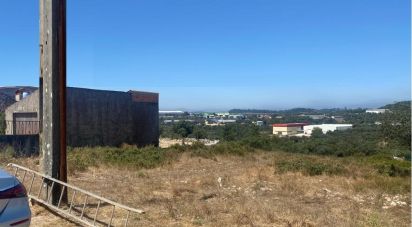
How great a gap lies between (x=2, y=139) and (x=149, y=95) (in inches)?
684

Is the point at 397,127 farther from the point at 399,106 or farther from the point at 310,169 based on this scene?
the point at 310,169

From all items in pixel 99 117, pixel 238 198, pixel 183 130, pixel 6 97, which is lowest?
pixel 183 130

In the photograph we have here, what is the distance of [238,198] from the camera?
9344 mm

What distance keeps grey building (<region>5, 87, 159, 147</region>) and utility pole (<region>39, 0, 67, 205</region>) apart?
65.2ft

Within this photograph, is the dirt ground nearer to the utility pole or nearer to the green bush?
the green bush

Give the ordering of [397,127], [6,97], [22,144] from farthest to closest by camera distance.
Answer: [6,97]
[397,127]
[22,144]

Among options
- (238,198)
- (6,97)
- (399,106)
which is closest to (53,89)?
(238,198)

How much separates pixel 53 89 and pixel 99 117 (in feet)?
74.1

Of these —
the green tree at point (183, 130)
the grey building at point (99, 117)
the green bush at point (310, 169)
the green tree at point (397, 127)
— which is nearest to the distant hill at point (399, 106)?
the green tree at point (397, 127)

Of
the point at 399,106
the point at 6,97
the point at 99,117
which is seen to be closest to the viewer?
the point at 399,106

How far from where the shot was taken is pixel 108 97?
3050 cm

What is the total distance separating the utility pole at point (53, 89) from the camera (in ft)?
24.0

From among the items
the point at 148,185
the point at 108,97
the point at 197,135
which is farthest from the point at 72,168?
the point at 197,135

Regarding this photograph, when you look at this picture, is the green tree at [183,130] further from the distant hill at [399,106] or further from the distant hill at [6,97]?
the distant hill at [399,106]
